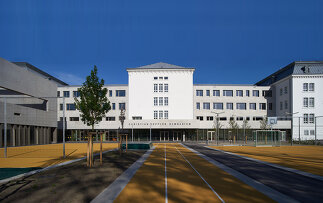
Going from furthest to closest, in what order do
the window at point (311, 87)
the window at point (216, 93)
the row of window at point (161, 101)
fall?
the window at point (216, 93) < the row of window at point (161, 101) < the window at point (311, 87)

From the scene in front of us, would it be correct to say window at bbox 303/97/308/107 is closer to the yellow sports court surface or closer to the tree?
the tree

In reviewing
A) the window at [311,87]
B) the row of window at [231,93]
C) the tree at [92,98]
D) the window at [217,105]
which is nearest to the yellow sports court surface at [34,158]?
the tree at [92,98]

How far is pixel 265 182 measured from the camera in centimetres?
1134

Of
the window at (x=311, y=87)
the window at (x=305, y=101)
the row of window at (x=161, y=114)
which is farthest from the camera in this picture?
the row of window at (x=161, y=114)

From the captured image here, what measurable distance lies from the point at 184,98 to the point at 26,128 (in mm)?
35965

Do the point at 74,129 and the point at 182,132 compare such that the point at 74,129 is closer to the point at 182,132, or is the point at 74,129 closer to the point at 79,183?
the point at 182,132

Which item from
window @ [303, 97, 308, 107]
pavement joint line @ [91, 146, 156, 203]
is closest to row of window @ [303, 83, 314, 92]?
window @ [303, 97, 308, 107]

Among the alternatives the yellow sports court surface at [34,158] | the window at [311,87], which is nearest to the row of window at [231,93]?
the window at [311,87]

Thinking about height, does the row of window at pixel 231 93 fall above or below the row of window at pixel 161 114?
above

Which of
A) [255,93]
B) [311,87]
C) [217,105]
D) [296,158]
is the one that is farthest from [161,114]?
[296,158]

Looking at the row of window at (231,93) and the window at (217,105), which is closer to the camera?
the window at (217,105)

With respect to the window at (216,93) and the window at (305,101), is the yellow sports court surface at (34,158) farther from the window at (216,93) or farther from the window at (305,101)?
the window at (305,101)

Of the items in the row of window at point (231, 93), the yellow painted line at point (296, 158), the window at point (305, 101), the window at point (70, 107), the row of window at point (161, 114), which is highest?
the row of window at point (231, 93)

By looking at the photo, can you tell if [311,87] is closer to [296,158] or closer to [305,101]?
[305,101]
